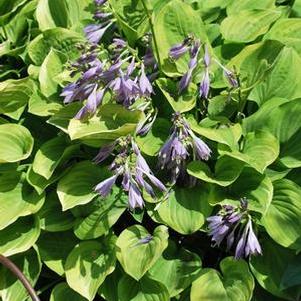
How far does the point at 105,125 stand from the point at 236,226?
681mm

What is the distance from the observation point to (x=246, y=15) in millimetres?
3039

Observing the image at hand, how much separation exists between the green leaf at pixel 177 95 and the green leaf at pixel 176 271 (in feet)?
2.09

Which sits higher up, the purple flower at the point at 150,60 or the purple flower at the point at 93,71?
the purple flower at the point at 93,71

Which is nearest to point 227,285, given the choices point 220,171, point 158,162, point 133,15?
point 220,171

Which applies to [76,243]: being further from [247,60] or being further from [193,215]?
[247,60]

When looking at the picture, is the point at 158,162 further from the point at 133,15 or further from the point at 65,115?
the point at 133,15

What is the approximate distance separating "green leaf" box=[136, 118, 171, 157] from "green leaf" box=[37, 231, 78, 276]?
568mm

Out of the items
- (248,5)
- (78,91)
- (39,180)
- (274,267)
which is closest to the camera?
(78,91)

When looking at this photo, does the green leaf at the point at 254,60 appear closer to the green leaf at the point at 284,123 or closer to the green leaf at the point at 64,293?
the green leaf at the point at 284,123

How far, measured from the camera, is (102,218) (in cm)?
282

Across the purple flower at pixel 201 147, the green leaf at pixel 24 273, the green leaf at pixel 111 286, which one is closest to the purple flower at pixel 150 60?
the purple flower at pixel 201 147

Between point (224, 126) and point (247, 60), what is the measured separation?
36cm

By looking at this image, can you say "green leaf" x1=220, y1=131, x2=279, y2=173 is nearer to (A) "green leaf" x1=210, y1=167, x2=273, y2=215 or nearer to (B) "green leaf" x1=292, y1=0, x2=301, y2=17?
(A) "green leaf" x1=210, y1=167, x2=273, y2=215

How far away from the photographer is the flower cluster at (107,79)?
2549mm
